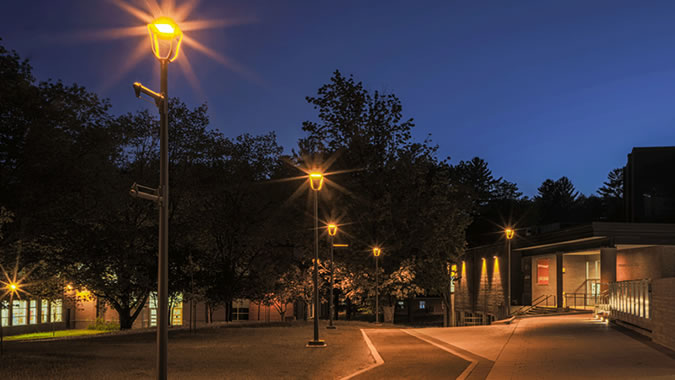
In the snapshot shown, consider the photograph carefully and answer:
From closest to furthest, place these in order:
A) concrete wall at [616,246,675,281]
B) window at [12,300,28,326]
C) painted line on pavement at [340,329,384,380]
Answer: painted line on pavement at [340,329,384,380]
concrete wall at [616,246,675,281]
window at [12,300,28,326]

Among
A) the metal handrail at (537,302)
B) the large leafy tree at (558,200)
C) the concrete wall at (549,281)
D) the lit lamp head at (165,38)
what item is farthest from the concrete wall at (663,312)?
the large leafy tree at (558,200)

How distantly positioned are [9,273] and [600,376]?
26607 millimetres

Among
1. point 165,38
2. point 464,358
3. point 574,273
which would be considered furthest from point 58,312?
point 165,38

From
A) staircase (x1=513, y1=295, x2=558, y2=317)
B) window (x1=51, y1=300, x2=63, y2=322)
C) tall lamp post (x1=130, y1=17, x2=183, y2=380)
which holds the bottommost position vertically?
window (x1=51, y1=300, x2=63, y2=322)

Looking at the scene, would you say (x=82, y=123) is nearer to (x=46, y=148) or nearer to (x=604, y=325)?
(x=46, y=148)

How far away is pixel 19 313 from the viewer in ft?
155

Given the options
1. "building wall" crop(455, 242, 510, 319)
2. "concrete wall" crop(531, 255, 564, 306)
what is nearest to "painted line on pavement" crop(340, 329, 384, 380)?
"building wall" crop(455, 242, 510, 319)

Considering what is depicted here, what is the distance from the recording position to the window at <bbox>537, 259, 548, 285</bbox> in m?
51.1

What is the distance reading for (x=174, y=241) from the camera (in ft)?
131

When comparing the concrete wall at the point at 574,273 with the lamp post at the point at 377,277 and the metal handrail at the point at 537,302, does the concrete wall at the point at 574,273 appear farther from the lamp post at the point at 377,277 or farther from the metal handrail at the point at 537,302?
the lamp post at the point at 377,277

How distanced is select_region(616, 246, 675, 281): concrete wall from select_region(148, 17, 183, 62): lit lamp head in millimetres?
33198

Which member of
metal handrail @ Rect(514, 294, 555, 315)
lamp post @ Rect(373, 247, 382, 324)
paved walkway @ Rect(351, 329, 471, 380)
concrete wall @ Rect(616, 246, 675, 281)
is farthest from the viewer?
metal handrail @ Rect(514, 294, 555, 315)

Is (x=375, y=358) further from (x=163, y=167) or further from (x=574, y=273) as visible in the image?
(x=574, y=273)

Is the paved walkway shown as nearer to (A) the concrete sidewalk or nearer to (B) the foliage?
(A) the concrete sidewalk
